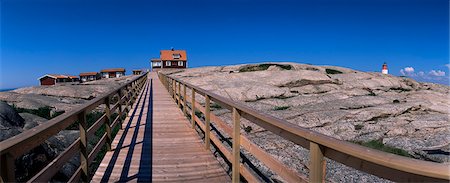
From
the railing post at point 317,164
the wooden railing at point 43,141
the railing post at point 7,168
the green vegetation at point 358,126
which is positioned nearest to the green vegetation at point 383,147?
the green vegetation at point 358,126

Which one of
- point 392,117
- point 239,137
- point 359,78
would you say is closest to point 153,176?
point 239,137

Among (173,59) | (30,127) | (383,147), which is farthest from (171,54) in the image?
(383,147)

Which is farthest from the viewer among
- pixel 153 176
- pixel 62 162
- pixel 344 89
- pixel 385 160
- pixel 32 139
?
pixel 344 89

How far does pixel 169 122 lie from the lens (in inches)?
384

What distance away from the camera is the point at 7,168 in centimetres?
211

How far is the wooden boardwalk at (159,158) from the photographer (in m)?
4.88

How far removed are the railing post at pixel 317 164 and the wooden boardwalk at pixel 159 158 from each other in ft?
8.77

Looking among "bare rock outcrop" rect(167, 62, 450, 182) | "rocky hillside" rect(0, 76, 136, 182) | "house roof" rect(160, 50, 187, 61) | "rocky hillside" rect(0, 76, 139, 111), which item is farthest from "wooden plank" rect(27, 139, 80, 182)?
"house roof" rect(160, 50, 187, 61)

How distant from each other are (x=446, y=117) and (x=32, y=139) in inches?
711

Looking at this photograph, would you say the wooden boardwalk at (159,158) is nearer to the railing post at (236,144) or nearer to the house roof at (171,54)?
the railing post at (236,144)

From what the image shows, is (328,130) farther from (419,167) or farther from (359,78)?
(359,78)

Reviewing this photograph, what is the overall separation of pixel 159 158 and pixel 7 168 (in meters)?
3.84

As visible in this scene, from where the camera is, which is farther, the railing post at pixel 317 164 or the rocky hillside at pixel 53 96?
the rocky hillside at pixel 53 96

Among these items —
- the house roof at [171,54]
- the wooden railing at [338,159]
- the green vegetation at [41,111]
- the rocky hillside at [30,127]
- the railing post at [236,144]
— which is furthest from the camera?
the house roof at [171,54]
